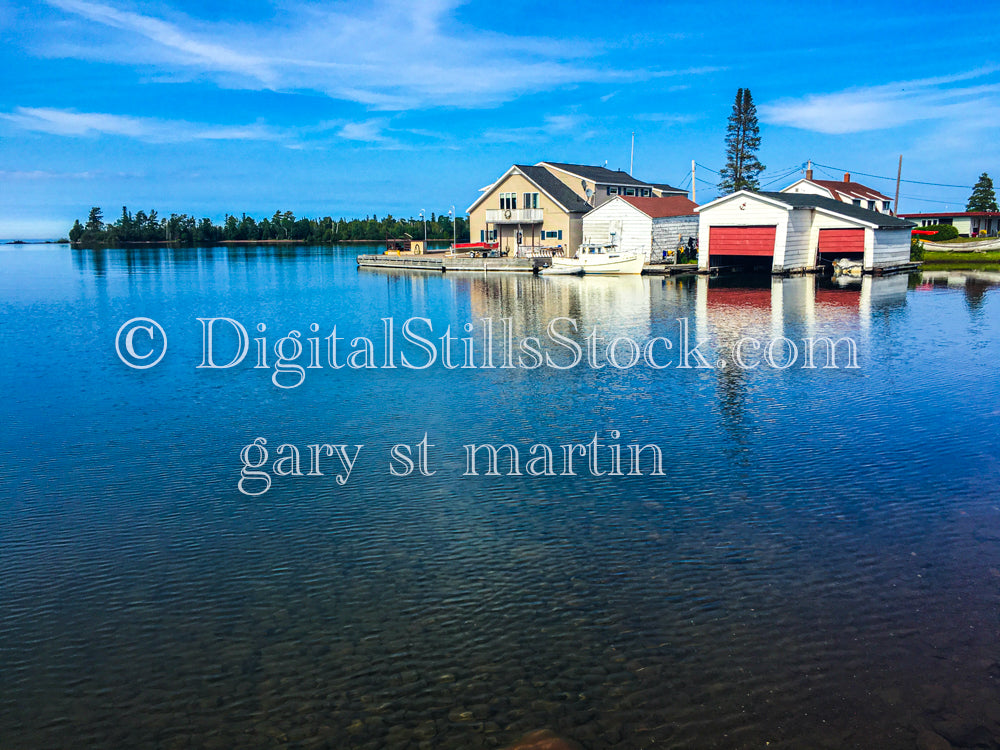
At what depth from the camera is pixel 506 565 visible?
1018 centimetres

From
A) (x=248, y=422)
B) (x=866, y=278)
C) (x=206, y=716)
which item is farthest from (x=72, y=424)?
(x=866, y=278)

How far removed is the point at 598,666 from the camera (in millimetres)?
7992

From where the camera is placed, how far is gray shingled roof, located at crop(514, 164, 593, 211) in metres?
71.8

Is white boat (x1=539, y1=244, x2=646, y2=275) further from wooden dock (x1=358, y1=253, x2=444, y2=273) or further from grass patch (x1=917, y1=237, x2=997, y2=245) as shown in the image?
grass patch (x1=917, y1=237, x2=997, y2=245)

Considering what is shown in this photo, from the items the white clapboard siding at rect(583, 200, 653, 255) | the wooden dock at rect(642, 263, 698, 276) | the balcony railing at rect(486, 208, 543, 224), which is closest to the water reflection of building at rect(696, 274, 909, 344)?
the wooden dock at rect(642, 263, 698, 276)

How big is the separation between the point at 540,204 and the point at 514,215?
284 cm

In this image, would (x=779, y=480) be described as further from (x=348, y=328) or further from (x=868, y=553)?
(x=348, y=328)

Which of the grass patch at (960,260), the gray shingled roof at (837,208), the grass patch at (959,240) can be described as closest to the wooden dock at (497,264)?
the gray shingled roof at (837,208)

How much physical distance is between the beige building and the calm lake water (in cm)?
5181

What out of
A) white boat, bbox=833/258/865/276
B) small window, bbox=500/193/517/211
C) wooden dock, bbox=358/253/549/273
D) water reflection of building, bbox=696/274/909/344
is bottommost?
water reflection of building, bbox=696/274/909/344

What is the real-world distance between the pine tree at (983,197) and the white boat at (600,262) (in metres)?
75.2

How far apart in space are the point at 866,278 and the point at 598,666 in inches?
2147

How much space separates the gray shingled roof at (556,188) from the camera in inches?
2825

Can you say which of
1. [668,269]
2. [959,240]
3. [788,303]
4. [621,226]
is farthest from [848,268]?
[959,240]
